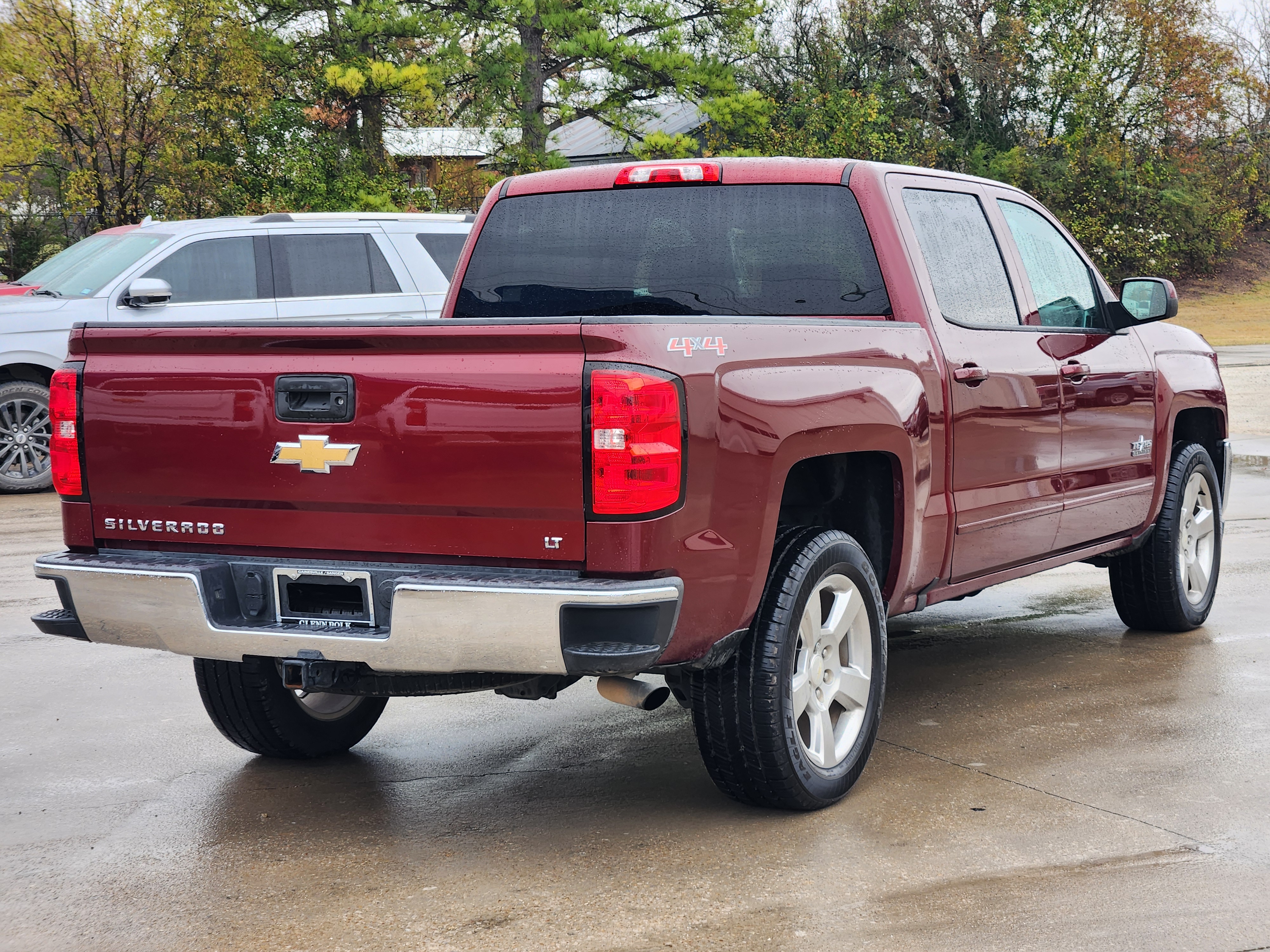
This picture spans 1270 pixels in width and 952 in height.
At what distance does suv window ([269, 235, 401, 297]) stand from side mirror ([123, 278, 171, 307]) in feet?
3.39

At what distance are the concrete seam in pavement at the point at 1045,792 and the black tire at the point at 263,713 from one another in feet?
5.79

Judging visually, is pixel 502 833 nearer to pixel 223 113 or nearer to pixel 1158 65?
pixel 223 113

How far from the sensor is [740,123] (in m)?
31.5

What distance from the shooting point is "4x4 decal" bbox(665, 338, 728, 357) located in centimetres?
361

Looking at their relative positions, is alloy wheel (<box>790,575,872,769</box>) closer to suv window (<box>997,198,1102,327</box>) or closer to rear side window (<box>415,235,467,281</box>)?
suv window (<box>997,198,1102,327</box>)

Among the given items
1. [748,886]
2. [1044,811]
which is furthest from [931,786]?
[748,886]

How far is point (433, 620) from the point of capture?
3588 mm

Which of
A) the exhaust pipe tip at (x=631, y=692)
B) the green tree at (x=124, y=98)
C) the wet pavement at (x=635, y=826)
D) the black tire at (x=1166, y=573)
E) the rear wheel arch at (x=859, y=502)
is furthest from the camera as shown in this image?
the green tree at (x=124, y=98)

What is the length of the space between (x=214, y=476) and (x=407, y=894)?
1.21 meters

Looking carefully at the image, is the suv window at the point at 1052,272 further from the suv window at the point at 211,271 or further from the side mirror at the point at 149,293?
the suv window at the point at 211,271

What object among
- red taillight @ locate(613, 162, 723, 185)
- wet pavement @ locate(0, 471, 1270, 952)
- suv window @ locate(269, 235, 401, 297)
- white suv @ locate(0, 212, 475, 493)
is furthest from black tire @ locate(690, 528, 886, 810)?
suv window @ locate(269, 235, 401, 297)

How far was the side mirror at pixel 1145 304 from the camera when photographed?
5.91 meters

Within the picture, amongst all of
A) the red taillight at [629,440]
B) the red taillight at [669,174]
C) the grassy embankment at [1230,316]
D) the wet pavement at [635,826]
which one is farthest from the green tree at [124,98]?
the grassy embankment at [1230,316]

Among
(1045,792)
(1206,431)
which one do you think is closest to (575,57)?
(1206,431)
